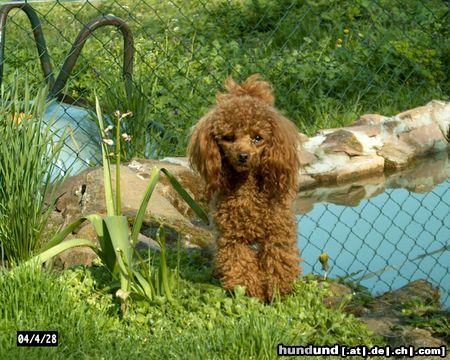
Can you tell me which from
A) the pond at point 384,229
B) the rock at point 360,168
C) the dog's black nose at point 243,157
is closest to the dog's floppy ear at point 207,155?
the dog's black nose at point 243,157

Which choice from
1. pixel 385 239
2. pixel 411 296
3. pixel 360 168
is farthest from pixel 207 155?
pixel 360 168

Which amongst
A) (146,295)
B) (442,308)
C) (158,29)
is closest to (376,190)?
(442,308)

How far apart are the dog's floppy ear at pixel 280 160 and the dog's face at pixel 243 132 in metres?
0.04

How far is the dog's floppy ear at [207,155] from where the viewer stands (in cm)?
524

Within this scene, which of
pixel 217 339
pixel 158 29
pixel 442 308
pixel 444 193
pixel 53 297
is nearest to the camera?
pixel 217 339

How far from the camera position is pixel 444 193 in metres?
7.72

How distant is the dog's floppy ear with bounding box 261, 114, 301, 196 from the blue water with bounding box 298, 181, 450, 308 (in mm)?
1025

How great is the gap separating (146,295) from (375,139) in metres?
3.80

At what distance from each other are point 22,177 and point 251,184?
4.16 ft

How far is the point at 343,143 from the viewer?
8.43m

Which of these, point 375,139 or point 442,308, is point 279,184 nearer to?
point 442,308

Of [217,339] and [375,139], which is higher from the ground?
Answer: [375,139]
